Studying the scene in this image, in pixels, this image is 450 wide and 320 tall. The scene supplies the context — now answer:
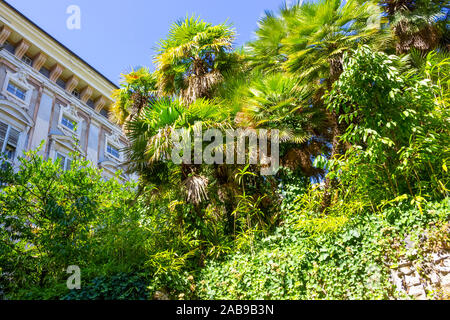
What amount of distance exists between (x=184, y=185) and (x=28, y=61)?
14.4 m

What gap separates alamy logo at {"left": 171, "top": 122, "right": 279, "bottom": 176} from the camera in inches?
222

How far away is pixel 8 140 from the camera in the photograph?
1297cm

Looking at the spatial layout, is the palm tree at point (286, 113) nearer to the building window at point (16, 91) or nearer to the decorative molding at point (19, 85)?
the decorative molding at point (19, 85)

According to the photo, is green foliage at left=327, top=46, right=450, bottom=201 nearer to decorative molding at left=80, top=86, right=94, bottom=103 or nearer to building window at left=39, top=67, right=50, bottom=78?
building window at left=39, top=67, right=50, bottom=78

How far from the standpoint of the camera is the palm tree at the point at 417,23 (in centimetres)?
713

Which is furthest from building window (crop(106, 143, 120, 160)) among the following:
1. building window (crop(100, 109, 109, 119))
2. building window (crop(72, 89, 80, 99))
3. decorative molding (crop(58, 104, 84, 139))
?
building window (crop(72, 89, 80, 99))

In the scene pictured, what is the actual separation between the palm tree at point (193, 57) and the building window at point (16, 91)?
33.2 ft

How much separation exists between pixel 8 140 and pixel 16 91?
2.71 m

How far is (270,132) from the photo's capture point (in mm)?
6078

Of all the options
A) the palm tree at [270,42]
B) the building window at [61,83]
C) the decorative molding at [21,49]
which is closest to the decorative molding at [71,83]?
the building window at [61,83]

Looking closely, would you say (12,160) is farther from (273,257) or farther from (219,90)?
(273,257)

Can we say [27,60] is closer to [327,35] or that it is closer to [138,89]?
[138,89]

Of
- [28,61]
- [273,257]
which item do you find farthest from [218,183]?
[28,61]

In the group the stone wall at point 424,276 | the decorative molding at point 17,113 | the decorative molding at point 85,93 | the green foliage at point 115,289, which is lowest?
the green foliage at point 115,289
